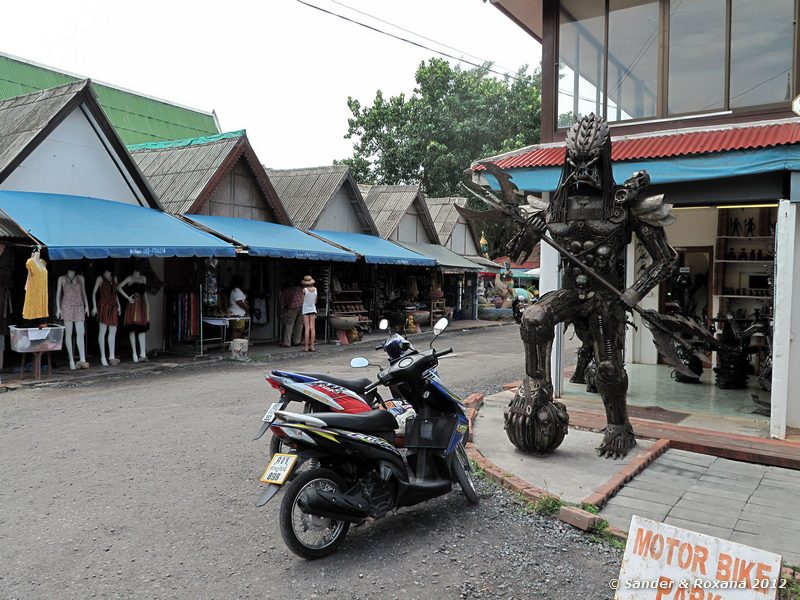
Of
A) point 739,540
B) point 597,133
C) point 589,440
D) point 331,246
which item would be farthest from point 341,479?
point 331,246

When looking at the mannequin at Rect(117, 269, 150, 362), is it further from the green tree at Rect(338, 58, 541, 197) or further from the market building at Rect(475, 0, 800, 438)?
the green tree at Rect(338, 58, 541, 197)

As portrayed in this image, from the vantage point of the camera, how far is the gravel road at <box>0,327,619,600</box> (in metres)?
3.45

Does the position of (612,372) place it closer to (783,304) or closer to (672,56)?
(783,304)

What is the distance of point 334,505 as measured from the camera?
3.69 meters

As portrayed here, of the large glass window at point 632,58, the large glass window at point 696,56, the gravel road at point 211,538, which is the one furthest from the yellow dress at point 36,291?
the large glass window at point 696,56

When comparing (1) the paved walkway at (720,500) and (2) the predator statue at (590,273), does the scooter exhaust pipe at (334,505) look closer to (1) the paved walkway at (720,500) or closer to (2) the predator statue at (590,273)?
(1) the paved walkway at (720,500)

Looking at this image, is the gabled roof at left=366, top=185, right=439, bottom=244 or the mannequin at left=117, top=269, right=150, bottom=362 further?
the gabled roof at left=366, top=185, right=439, bottom=244

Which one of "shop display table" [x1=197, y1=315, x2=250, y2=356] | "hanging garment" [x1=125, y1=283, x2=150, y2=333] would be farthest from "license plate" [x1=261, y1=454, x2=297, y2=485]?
"shop display table" [x1=197, y1=315, x2=250, y2=356]

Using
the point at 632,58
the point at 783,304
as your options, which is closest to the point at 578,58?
the point at 632,58

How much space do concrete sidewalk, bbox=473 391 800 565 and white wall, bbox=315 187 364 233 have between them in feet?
41.6

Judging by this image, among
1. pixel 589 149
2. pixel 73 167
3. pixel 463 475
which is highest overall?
pixel 73 167

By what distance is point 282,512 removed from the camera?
3.63 m

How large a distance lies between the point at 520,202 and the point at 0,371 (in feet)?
30.6

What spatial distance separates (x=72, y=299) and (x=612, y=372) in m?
9.14
